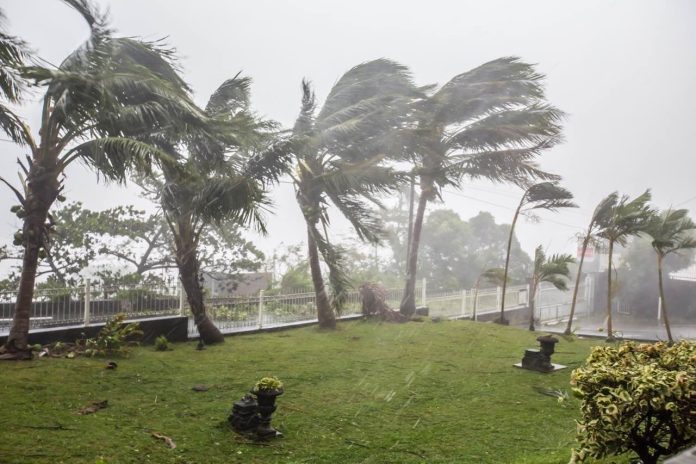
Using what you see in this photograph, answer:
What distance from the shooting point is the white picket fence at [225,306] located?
692 centimetres

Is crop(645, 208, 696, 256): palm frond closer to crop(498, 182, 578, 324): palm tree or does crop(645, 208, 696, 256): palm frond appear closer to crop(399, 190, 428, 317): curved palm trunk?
crop(498, 182, 578, 324): palm tree

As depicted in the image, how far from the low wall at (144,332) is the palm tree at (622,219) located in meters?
8.28

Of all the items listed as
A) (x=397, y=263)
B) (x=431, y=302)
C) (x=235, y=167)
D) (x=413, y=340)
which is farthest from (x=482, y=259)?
(x=235, y=167)

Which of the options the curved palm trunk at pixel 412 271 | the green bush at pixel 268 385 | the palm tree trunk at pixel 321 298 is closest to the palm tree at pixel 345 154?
the palm tree trunk at pixel 321 298

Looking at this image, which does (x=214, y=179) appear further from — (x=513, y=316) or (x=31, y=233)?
(x=513, y=316)

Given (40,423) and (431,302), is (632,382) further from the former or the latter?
(431,302)

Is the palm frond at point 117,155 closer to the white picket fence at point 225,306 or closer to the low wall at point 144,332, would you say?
the white picket fence at point 225,306

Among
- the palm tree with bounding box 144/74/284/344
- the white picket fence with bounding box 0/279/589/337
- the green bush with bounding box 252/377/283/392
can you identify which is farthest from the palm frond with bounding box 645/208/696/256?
the green bush with bounding box 252/377/283/392

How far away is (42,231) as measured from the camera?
597 cm

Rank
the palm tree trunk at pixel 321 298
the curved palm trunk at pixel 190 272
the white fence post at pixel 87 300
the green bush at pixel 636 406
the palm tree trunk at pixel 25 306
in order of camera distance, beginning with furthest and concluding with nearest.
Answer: the palm tree trunk at pixel 321 298 < the curved palm trunk at pixel 190 272 < the white fence post at pixel 87 300 < the palm tree trunk at pixel 25 306 < the green bush at pixel 636 406

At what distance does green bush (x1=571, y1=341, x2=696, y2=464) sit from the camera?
2.59 m

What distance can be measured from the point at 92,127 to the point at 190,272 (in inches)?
108

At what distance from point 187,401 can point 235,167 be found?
420 cm

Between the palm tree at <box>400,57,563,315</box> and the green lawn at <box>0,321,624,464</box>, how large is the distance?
5.00m
